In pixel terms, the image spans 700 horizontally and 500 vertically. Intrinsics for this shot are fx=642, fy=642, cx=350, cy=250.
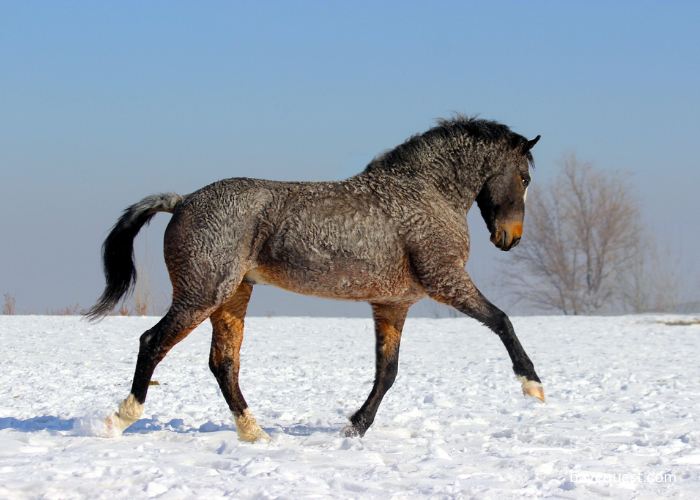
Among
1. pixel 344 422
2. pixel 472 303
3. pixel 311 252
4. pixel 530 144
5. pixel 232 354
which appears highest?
pixel 530 144

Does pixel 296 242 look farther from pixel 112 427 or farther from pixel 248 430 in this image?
pixel 112 427

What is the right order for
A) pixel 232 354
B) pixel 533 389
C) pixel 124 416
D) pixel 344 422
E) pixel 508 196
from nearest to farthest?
pixel 533 389, pixel 124 416, pixel 232 354, pixel 508 196, pixel 344 422

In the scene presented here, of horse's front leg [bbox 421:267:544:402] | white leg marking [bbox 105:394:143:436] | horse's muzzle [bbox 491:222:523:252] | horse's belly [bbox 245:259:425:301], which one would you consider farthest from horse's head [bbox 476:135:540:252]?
white leg marking [bbox 105:394:143:436]

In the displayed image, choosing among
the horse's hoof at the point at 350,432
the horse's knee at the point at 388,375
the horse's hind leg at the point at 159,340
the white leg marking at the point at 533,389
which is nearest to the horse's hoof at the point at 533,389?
the white leg marking at the point at 533,389

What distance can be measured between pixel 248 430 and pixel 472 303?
1.61m

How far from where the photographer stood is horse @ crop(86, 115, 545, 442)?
386 centimetres

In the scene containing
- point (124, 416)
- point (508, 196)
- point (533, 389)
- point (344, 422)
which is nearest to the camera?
point (533, 389)

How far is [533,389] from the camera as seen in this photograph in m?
3.82

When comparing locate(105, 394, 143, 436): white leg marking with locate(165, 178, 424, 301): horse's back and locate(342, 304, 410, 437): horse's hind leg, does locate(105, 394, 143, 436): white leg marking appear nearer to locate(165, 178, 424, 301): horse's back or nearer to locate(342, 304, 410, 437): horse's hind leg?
locate(165, 178, 424, 301): horse's back

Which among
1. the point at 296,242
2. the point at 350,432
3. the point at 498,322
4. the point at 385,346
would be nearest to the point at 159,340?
the point at 296,242

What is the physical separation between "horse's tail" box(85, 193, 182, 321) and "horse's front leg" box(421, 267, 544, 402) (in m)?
1.85

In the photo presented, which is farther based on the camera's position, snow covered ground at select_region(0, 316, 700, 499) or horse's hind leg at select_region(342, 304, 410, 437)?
horse's hind leg at select_region(342, 304, 410, 437)

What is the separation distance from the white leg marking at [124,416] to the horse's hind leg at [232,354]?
1.75ft

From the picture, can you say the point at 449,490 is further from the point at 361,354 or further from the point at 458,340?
the point at 458,340
